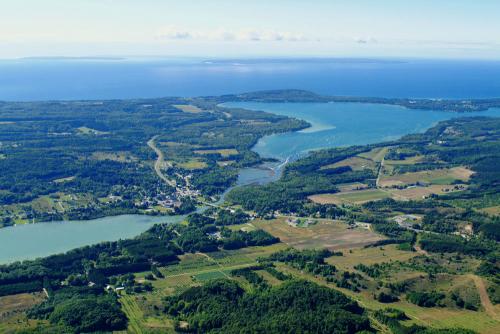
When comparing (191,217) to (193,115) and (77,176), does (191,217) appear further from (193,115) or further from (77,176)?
(193,115)

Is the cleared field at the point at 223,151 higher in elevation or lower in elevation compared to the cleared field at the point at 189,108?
lower

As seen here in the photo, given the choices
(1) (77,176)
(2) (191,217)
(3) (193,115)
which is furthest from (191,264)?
(3) (193,115)

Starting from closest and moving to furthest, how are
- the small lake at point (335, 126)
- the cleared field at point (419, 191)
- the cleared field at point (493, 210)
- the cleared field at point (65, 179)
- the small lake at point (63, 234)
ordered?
the small lake at point (63, 234)
the cleared field at point (493, 210)
the cleared field at point (419, 191)
the cleared field at point (65, 179)
the small lake at point (335, 126)

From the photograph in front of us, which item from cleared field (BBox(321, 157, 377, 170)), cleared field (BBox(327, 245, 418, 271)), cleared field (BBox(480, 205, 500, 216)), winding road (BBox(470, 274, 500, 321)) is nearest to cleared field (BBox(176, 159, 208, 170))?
cleared field (BBox(321, 157, 377, 170))

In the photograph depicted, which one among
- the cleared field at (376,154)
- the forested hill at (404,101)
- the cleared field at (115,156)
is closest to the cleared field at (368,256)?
the cleared field at (376,154)

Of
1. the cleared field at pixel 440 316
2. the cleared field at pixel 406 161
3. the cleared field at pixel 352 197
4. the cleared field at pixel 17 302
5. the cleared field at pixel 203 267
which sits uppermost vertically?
the cleared field at pixel 406 161

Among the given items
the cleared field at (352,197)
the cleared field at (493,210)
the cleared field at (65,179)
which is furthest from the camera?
the cleared field at (65,179)

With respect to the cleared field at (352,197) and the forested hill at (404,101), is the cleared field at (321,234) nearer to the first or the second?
the cleared field at (352,197)
